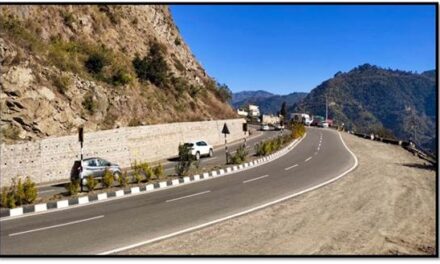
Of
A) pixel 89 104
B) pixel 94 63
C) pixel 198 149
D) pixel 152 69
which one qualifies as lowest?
pixel 198 149

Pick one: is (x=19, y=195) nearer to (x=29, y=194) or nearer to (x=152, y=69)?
(x=29, y=194)

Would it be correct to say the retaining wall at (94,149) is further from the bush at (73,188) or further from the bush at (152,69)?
the bush at (73,188)

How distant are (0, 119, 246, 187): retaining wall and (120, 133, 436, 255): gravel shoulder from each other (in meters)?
16.7

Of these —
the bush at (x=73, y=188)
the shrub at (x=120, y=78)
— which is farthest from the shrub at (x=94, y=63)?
the bush at (x=73, y=188)

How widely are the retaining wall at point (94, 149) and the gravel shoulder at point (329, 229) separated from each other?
16674 mm

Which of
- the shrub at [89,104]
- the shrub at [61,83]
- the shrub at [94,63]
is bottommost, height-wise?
the shrub at [89,104]

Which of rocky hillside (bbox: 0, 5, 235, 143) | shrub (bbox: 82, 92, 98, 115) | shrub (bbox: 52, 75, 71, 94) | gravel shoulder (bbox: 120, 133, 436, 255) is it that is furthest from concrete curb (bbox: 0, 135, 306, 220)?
shrub (bbox: 52, 75, 71, 94)

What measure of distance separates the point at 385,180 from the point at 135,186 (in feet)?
40.6

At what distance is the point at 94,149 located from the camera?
31.9 metres

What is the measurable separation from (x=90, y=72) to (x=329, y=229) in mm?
33429

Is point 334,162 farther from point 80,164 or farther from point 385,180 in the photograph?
point 80,164

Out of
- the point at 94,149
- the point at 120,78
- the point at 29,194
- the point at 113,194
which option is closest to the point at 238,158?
the point at 94,149

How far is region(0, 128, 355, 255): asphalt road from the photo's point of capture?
11.9m

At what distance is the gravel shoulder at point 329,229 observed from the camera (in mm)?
→ 11406
